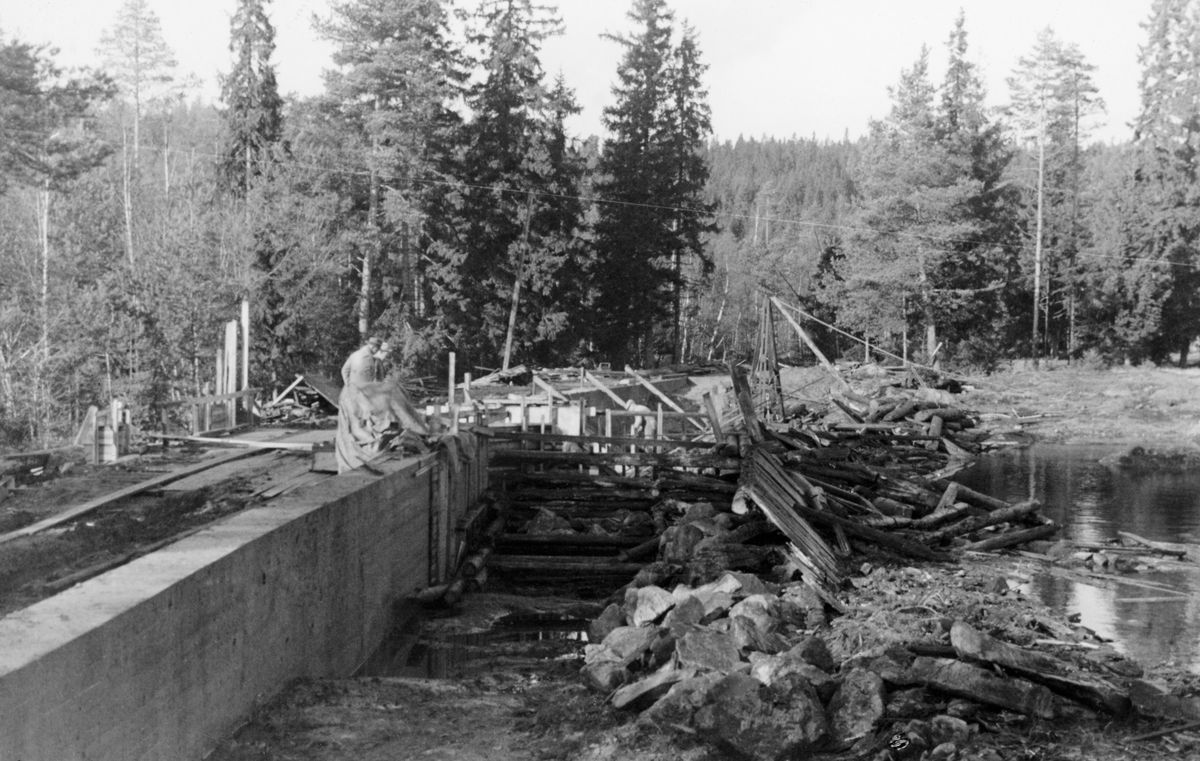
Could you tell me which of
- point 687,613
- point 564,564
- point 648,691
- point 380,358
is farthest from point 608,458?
point 648,691

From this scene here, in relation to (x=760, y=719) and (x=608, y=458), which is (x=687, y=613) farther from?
(x=608, y=458)

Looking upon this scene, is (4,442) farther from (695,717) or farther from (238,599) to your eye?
(695,717)

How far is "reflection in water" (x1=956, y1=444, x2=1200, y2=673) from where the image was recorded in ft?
41.9

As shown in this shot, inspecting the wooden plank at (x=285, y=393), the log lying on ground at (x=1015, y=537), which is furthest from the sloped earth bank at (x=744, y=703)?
the wooden plank at (x=285, y=393)

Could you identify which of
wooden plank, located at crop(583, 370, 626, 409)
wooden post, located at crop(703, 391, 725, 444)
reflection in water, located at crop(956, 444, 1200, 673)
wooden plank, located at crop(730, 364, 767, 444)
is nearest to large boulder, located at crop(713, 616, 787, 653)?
reflection in water, located at crop(956, 444, 1200, 673)

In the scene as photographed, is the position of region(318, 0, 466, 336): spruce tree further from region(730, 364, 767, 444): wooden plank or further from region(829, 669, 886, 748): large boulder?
region(829, 669, 886, 748): large boulder

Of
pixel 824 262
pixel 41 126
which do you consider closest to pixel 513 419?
pixel 41 126

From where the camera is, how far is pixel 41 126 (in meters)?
28.2

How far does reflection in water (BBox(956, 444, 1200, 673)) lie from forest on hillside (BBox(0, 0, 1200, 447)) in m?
18.0

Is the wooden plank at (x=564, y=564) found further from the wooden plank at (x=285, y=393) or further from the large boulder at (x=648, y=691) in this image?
the wooden plank at (x=285, y=393)

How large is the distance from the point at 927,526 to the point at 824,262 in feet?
137

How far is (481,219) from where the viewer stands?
4200cm

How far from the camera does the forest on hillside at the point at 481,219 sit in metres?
29.6

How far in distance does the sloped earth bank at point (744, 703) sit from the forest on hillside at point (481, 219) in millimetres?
16758
